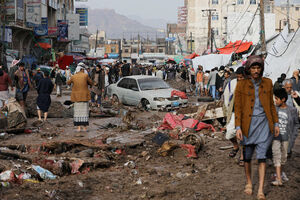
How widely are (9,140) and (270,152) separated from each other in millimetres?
6699

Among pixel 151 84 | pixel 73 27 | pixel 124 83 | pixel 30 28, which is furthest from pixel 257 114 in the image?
pixel 73 27

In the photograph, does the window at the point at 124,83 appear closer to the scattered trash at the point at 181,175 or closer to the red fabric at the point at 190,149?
the red fabric at the point at 190,149

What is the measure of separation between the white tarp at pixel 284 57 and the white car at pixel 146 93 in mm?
6372

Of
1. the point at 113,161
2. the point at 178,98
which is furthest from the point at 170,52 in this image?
the point at 113,161

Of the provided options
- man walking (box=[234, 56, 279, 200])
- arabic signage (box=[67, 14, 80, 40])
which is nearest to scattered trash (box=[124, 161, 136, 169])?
man walking (box=[234, 56, 279, 200])

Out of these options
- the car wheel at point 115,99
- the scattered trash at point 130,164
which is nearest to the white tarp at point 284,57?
the car wheel at point 115,99

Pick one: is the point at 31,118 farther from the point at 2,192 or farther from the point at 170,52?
the point at 170,52

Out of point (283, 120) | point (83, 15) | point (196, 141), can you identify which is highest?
point (83, 15)

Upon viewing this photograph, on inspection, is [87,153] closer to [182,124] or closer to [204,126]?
[182,124]

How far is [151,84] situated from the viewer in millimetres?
17234

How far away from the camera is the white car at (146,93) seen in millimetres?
15875

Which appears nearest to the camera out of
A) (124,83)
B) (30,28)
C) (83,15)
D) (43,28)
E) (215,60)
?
(124,83)

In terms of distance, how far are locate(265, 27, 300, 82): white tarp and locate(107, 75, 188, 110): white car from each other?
251 inches

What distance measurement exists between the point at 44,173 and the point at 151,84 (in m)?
10.8
